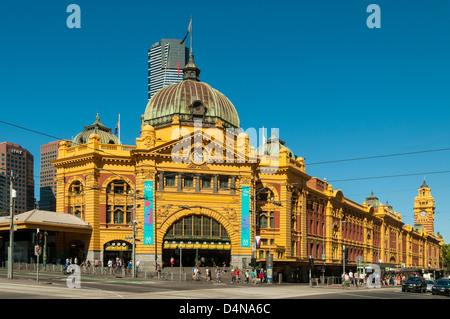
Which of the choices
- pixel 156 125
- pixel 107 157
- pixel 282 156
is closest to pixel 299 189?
pixel 282 156

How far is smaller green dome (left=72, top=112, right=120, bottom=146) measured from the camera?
7719cm

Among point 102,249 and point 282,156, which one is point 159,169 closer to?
point 102,249

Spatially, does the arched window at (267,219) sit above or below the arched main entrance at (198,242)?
above

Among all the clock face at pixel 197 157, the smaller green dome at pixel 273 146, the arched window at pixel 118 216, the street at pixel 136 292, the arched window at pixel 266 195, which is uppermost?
the smaller green dome at pixel 273 146

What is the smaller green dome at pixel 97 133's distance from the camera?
3039 inches

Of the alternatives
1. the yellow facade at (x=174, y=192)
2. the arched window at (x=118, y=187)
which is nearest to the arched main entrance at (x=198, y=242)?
the yellow facade at (x=174, y=192)

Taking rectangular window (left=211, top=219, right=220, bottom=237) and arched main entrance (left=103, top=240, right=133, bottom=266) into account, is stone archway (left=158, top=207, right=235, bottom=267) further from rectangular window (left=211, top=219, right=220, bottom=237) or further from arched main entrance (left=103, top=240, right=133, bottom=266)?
arched main entrance (left=103, top=240, right=133, bottom=266)

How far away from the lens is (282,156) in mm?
77625

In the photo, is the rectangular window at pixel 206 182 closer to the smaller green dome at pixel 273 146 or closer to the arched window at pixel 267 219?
the arched window at pixel 267 219

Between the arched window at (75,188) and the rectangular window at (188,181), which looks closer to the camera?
the rectangular window at (188,181)

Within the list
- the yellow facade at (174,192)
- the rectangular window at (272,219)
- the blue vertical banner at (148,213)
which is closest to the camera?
the blue vertical banner at (148,213)

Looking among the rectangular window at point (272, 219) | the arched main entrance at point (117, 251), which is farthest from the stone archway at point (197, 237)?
the rectangular window at point (272, 219)

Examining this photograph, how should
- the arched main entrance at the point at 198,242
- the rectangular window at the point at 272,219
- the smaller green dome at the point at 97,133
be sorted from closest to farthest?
1. the arched main entrance at the point at 198,242
2. the smaller green dome at the point at 97,133
3. the rectangular window at the point at 272,219

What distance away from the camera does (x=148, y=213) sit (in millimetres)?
66250
